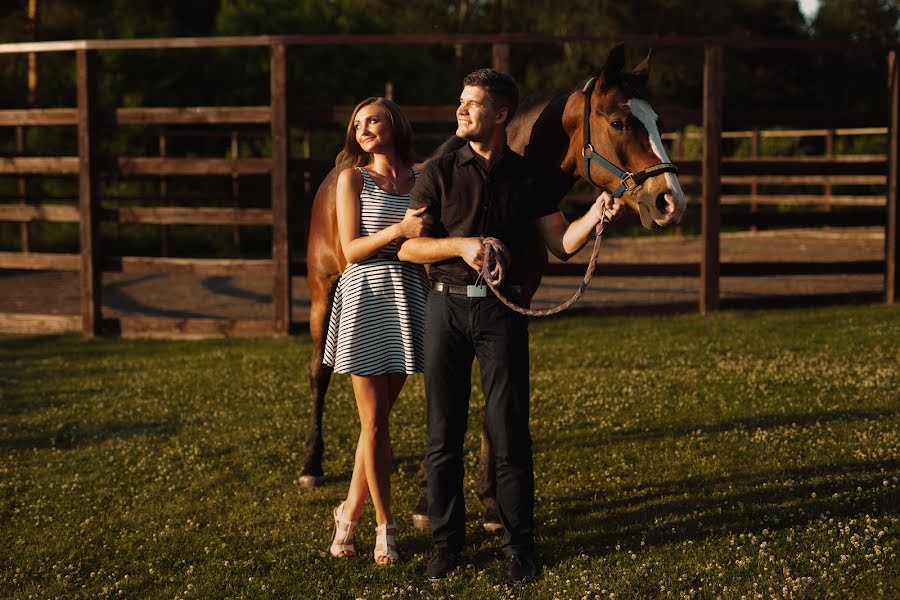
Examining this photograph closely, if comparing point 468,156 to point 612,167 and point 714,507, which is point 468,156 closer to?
point 612,167

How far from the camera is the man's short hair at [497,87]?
412cm

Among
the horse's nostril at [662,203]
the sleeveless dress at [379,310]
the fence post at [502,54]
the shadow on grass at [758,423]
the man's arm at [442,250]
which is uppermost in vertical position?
the fence post at [502,54]

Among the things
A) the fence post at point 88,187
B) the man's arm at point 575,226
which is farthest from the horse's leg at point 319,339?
the fence post at point 88,187

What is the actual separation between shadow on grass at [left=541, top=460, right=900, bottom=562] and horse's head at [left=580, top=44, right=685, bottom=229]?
5.04 feet

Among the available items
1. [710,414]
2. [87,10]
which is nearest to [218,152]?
[87,10]

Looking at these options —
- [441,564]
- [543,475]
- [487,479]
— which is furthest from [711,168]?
[441,564]

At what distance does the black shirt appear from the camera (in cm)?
423

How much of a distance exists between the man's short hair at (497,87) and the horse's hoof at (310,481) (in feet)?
8.35

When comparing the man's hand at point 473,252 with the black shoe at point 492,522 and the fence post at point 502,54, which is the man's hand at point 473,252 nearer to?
the black shoe at point 492,522

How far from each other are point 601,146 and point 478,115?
0.48 metres

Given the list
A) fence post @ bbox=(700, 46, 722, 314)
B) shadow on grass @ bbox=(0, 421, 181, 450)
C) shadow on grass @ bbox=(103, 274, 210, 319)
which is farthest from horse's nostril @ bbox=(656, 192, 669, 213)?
shadow on grass @ bbox=(103, 274, 210, 319)

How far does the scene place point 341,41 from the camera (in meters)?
10.1

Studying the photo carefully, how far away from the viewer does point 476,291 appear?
4.21 m

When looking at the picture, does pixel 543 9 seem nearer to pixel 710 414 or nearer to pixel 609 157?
pixel 710 414
